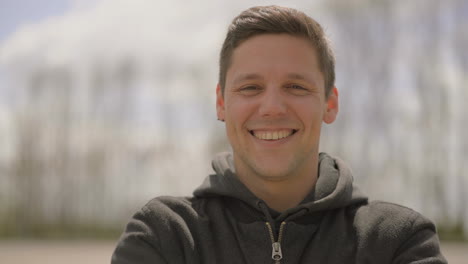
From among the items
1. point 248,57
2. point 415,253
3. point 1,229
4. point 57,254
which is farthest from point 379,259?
point 1,229

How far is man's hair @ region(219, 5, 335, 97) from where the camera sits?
2.65 metres

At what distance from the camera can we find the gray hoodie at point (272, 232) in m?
2.37

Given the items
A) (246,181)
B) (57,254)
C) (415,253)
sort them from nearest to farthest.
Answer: (415,253) → (246,181) → (57,254)

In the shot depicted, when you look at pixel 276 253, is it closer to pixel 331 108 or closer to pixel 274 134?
pixel 274 134

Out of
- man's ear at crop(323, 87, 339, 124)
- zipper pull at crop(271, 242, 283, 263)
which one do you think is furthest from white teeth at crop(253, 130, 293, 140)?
zipper pull at crop(271, 242, 283, 263)

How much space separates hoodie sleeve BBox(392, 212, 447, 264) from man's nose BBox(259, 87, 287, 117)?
0.74 metres

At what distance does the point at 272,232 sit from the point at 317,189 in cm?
33

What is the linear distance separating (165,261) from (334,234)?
74 centimetres

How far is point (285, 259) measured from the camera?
2.40m

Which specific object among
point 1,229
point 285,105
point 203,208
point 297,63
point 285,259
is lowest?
point 1,229

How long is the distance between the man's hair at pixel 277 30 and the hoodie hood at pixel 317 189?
39cm

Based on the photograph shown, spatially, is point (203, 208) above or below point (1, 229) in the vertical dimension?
above

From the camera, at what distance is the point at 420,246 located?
93.0 inches

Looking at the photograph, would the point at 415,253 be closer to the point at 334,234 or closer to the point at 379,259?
the point at 379,259
